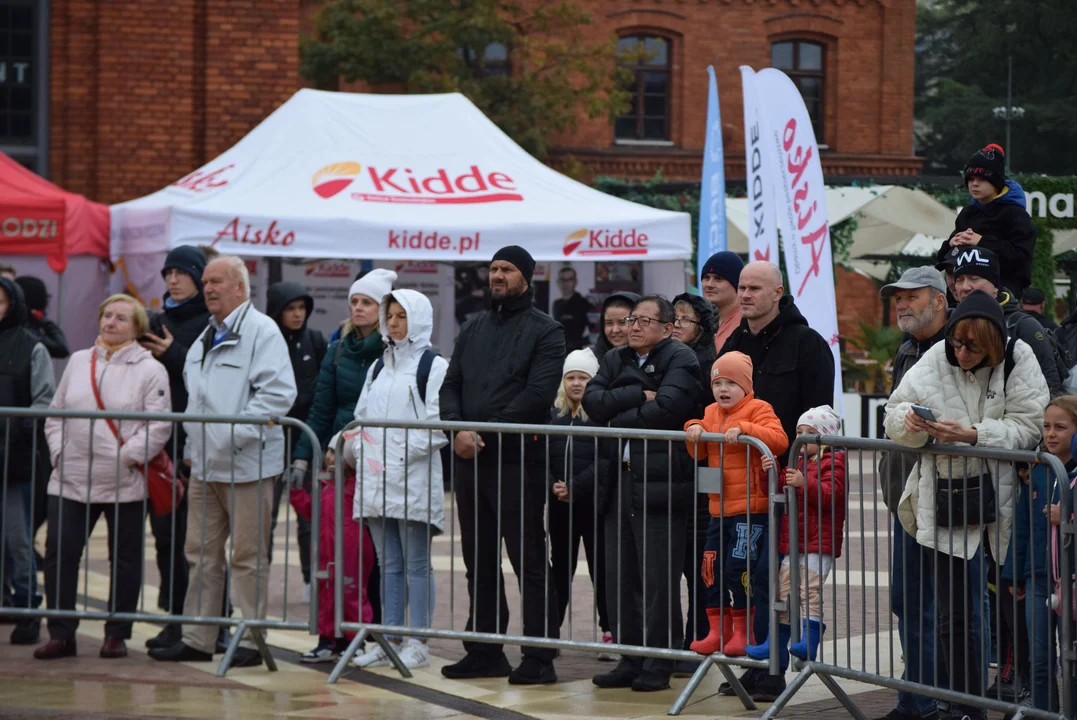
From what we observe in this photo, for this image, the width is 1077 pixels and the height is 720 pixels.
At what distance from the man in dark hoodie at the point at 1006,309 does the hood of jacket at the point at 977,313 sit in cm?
58

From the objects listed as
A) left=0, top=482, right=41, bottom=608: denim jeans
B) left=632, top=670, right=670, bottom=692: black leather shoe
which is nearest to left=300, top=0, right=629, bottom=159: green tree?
left=0, top=482, right=41, bottom=608: denim jeans

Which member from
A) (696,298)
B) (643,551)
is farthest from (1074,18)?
(643,551)

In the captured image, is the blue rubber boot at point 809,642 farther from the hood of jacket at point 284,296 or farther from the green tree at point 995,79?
the green tree at point 995,79

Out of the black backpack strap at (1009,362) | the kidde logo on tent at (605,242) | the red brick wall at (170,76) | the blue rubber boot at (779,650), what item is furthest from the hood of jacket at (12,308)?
the red brick wall at (170,76)

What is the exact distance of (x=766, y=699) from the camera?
6801 mm

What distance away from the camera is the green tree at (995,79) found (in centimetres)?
2405

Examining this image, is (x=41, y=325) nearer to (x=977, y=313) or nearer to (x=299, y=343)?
(x=299, y=343)

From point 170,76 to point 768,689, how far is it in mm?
12728

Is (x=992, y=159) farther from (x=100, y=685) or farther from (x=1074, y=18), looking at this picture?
(x=1074, y=18)

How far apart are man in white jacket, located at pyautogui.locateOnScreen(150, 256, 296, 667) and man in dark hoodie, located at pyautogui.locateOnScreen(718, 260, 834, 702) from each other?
252 cm

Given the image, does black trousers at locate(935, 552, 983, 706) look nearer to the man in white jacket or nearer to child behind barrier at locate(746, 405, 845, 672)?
child behind barrier at locate(746, 405, 845, 672)

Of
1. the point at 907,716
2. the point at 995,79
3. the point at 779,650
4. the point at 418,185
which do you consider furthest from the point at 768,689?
the point at 995,79

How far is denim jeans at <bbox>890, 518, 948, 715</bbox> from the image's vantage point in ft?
19.4

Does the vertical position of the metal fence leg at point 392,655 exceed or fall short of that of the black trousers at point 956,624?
it falls short
